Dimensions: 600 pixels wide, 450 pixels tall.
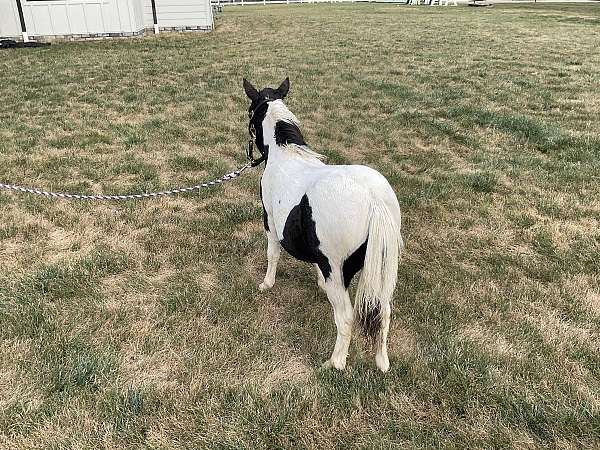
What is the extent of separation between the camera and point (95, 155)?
7547 millimetres

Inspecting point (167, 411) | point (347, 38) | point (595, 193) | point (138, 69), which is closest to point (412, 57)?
point (347, 38)

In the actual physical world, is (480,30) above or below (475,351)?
above

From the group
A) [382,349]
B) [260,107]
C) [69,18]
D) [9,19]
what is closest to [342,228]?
[382,349]

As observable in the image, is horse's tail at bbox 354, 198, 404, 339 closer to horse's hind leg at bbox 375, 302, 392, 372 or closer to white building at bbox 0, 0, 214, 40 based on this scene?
horse's hind leg at bbox 375, 302, 392, 372

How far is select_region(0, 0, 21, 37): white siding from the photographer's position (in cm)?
1800

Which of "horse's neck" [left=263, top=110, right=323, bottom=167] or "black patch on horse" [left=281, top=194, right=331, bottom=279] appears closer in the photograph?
"black patch on horse" [left=281, top=194, right=331, bottom=279]

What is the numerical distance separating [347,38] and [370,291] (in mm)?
19678

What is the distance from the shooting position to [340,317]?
318 cm

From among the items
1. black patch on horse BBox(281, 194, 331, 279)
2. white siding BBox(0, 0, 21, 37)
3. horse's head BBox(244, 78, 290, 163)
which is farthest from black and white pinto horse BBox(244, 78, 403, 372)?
white siding BBox(0, 0, 21, 37)

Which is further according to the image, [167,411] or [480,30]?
[480,30]

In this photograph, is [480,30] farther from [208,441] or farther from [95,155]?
[208,441]

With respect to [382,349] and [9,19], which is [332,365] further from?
[9,19]

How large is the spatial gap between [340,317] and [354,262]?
0.44m

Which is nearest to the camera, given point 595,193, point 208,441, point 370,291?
point 208,441
